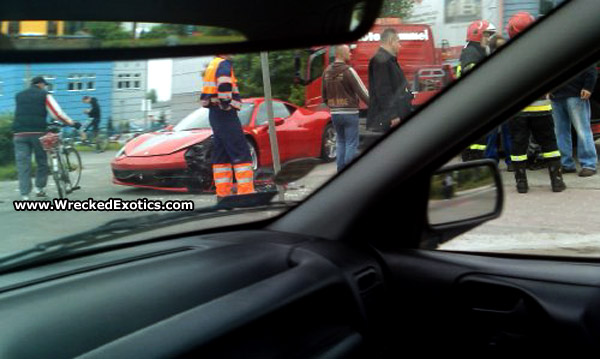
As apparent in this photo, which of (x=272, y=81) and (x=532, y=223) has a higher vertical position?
(x=272, y=81)

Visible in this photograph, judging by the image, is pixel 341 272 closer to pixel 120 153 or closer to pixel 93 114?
pixel 93 114

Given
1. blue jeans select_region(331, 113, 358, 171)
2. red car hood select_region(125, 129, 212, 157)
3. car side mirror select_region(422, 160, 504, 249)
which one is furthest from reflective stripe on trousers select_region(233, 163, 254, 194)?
car side mirror select_region(422, 160, 504, 249)

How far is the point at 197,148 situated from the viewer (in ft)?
14.2

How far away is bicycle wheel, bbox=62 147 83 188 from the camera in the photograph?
12.3 ft

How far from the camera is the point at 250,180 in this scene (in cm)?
362

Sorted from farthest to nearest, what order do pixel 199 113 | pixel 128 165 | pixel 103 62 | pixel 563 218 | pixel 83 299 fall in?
pixel 199 113
pixel 128 165
pixel 563 218
pixel 83 299
pixel 103 62

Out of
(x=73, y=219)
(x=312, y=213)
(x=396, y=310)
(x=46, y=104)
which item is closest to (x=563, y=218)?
(x=396, y=310)

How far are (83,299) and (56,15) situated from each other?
830 mm

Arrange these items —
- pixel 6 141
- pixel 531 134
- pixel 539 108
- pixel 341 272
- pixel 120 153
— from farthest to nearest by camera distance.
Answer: pixel 120 153 < pixel 6 141 < pixel 531 134 < pixel 539 108 < pixel 341 272

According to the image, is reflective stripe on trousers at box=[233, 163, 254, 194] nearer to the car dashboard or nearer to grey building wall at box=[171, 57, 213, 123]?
grey building wall at box=[171, 57, 213, 123]

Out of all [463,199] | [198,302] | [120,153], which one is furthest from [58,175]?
[463,199]

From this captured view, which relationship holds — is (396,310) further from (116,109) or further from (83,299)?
Answer: (116,109)

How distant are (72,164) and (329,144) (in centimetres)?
150

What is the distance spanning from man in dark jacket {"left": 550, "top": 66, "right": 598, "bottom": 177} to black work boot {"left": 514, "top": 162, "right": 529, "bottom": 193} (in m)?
0.13
